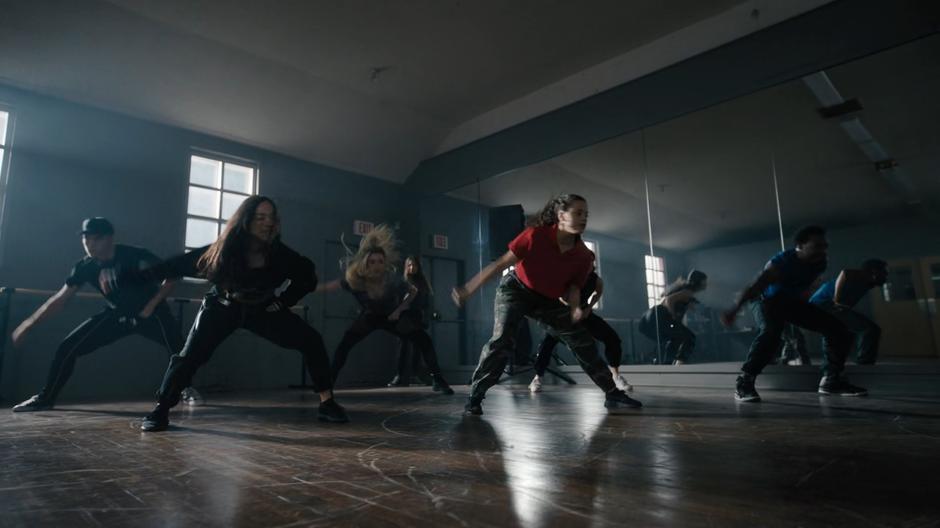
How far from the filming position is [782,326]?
3740 millimetres

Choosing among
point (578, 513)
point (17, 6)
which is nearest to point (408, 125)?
point (17, 6)

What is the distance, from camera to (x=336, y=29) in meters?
5.61

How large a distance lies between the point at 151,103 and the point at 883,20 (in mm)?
7796

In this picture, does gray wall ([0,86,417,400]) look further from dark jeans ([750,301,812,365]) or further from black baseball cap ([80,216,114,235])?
dark jeans ([750,301,812,365])

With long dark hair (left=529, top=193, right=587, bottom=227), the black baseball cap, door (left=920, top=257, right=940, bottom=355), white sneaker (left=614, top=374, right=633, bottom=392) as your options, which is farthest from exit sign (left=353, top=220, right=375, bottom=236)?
door (left=920, top=257, right=940, bottom=355)

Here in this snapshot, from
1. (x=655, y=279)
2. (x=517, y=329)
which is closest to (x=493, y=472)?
(x=517, y=329)

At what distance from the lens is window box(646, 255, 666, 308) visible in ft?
20.2

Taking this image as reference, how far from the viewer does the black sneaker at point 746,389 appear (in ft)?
12.0

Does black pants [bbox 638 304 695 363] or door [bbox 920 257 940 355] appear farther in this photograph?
black pants [bbox 638 304 695 363]

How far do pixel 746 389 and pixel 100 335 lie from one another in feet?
16.7

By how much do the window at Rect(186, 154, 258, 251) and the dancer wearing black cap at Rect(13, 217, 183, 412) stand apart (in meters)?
2.54

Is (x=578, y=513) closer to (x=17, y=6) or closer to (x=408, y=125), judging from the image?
(x=17, y=6)

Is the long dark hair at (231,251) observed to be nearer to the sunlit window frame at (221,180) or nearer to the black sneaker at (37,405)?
the black sneaker at (37,405)

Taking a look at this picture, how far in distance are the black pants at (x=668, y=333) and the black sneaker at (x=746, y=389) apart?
201 centimetres
